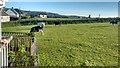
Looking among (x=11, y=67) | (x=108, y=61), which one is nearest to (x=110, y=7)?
(x=108, y=61)

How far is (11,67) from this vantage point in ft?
36.3

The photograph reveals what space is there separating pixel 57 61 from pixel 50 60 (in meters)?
0.33

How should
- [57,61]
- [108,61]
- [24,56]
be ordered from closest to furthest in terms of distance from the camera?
[24,56]
[57,61]
[108,61]

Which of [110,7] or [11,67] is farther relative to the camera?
[110,7]

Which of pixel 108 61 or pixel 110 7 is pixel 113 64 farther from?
pixel 110 7

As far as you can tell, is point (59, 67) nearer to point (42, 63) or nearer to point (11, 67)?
point (42, 63)

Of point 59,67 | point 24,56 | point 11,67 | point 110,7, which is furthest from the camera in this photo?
point 110,7

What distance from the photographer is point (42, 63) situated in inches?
531

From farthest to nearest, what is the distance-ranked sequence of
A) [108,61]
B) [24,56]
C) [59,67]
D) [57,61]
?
1. [108,61]
2. [57,61]
3. [59,67]
4. [24,56]

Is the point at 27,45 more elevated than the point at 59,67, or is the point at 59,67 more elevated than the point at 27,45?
the point at 27,45

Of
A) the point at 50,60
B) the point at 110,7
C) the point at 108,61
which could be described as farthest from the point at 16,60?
the point at 110,7

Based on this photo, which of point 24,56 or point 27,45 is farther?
point 27,45

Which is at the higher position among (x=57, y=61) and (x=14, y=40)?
(x=14, y=40)

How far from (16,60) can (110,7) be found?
222 ft
